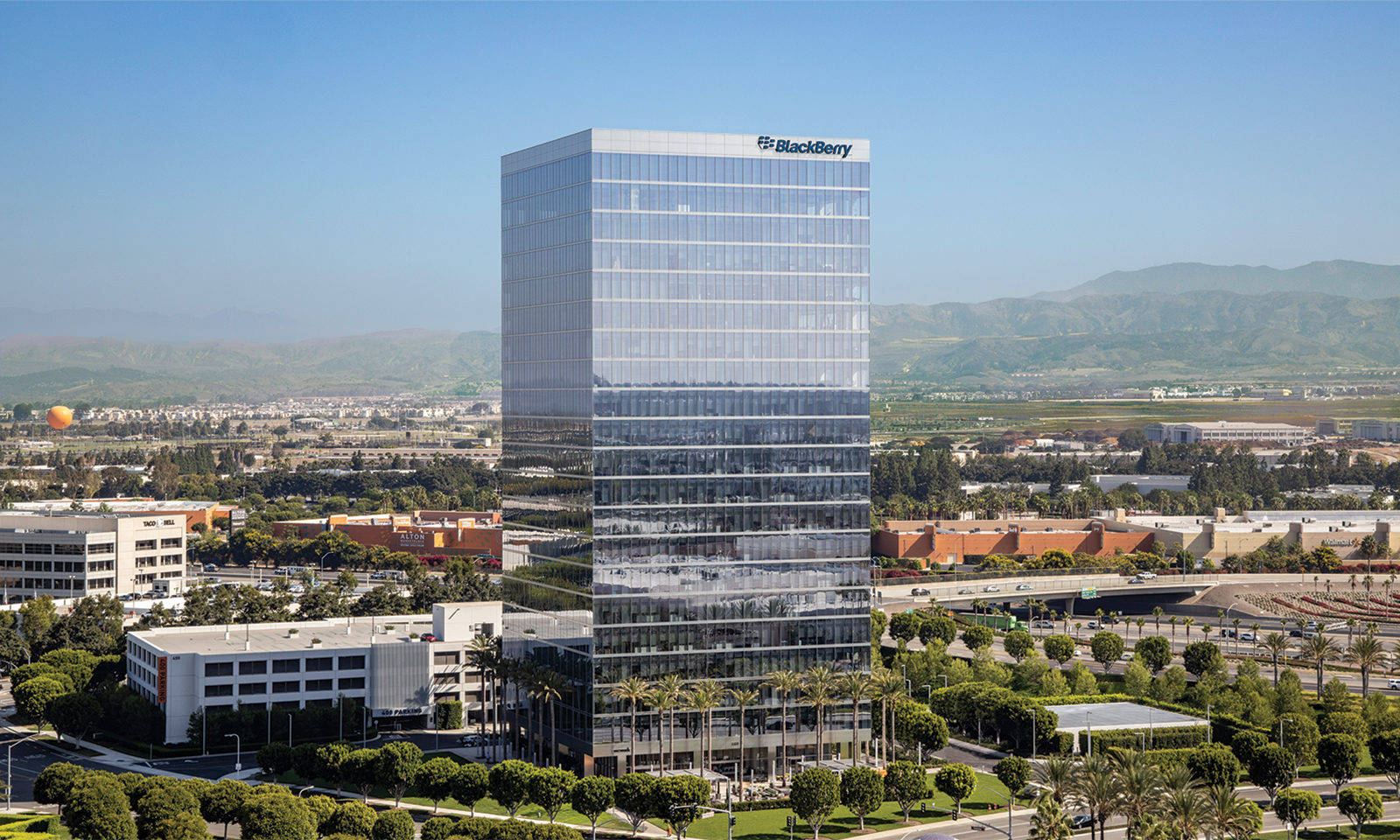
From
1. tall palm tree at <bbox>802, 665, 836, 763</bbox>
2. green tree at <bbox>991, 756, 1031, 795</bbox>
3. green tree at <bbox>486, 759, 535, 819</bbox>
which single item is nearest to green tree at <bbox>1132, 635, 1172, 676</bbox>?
green tree at <bbox>991, 756, 1031, 795</bbox>

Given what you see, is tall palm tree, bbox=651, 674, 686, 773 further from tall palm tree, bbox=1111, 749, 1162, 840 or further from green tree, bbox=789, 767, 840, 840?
tall palm tree, bbox=1111, 749, 1162, 840

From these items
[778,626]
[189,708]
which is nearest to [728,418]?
[778,626]

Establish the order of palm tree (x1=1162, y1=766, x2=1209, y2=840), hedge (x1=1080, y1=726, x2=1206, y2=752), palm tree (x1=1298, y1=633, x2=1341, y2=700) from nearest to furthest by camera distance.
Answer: palm tree (x1=1162, y1=766, x2=1209, y2=840)
hedge (x1=1080, y1=726, x2=1206, y2=752)
palm tree (x1=1298, y1=633, x2=1341, y2=700)

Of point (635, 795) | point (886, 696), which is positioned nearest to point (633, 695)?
point (635, 795)

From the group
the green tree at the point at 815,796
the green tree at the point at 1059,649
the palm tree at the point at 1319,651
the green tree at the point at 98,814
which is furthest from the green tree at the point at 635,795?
the palm tree at the point at 1319,651

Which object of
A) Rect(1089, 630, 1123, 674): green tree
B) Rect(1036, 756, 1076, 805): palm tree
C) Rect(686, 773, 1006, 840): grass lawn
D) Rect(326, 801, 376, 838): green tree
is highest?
Rect(1036, 756, 1076, 805): palm tree

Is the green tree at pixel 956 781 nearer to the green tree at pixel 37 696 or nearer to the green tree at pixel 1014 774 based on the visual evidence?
the green tree at pixel 1014 774

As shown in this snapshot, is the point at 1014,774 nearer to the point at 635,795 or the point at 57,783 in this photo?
the point at 635,795
